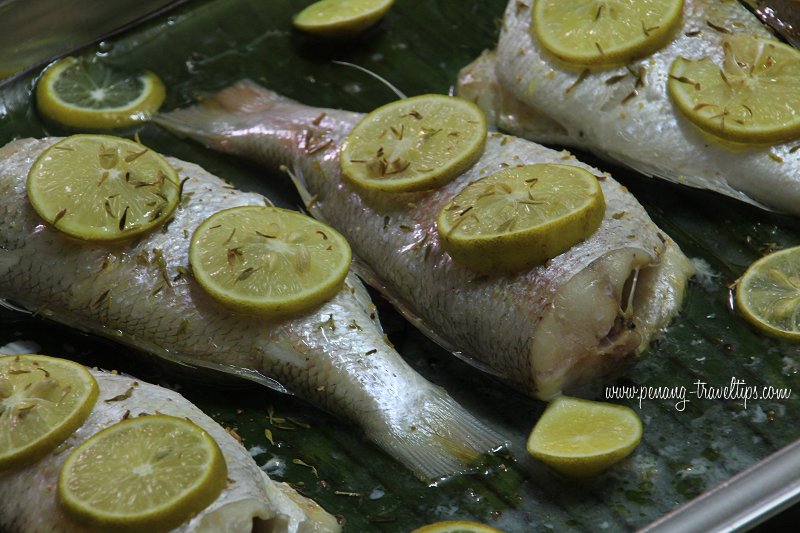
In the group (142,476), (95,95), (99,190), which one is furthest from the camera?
(95,95)

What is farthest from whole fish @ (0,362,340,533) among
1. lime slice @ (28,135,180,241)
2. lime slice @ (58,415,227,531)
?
lime slice @ (28,135,180,241)

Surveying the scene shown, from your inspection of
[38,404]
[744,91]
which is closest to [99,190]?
[38,404]

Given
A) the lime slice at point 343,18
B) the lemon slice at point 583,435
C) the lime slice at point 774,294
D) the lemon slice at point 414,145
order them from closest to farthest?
the lemon slice at point 583,435 < the lime slice at point 774,294 < the lemon slice at point 414,145 < the lime slice at point 343,18

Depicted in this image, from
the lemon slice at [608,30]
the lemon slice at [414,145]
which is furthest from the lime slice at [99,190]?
the lemon slice at [608,30]

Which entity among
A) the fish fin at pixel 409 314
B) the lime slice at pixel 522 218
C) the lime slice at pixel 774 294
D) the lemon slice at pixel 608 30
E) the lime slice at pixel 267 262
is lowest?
the fish fin at pixel 409 314

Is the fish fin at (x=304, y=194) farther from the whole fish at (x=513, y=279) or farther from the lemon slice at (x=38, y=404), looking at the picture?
the lemon slice at (x=38, y=404)

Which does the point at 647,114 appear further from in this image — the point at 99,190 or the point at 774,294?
the point at 99,190
